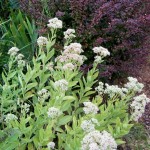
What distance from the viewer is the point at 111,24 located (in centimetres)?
373

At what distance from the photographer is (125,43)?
12.5 ft

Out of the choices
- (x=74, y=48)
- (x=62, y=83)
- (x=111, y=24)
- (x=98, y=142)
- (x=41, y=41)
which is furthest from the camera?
(x=111, y=24)

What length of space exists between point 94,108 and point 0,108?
88 cm

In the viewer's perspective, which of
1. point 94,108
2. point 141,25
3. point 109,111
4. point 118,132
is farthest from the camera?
point 141,25

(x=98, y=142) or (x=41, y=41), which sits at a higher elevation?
(x=41, y=41)

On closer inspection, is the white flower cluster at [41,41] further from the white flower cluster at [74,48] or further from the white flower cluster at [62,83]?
the white flower cluster at [62,83]

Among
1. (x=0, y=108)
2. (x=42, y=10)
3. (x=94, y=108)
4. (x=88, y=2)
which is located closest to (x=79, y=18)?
(x=88, y=2)

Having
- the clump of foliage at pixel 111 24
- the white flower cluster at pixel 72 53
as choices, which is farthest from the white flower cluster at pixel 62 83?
the clump of foliage at pixel 111 24

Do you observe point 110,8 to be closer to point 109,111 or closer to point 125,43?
point 125,43

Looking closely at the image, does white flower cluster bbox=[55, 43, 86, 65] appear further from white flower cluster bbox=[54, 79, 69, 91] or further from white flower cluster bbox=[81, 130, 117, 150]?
white flower cluster bbox=[81, 130, 117, 150]

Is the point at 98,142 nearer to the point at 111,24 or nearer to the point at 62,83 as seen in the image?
the point at 62,83

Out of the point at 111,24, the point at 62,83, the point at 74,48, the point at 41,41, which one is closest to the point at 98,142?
the point at 62,83

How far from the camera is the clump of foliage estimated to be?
3766mm

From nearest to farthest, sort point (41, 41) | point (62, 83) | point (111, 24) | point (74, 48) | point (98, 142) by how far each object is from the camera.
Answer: point (98, 142), point (62, 83), point (74, 48), point (41, 41), point (111, 24)
